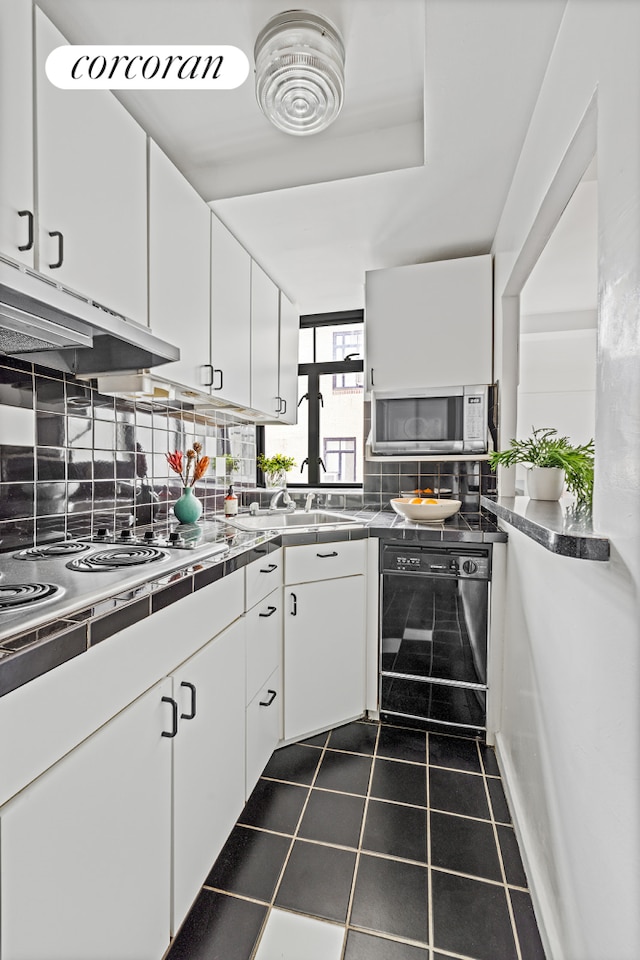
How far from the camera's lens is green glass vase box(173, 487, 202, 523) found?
1.97 m

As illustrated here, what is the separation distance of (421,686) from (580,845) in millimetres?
1216

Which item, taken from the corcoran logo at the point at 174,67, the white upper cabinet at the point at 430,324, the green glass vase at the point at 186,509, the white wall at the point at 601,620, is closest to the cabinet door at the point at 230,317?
the green glass vase at the point at 186,509

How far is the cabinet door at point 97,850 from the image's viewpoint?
709mm

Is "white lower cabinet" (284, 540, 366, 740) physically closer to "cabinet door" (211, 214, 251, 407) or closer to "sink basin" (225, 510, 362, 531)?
"sink basin" (225, 510, 362, 531)

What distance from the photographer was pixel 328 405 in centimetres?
327

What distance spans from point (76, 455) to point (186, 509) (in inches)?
19.6

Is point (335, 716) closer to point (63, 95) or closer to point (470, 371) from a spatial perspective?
point (470, 371)

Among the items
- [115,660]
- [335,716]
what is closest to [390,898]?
[335,716]

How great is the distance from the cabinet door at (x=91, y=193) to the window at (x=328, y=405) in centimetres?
184

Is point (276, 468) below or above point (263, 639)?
above

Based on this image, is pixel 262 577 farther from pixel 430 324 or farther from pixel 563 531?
pixel 430 324

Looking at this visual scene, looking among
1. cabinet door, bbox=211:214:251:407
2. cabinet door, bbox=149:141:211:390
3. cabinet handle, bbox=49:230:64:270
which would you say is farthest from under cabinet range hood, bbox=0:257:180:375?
cabinet door, bbox=211:214:251:407

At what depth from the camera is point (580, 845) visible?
933 mm

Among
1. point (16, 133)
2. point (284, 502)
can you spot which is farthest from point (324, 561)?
point (16, 133)
